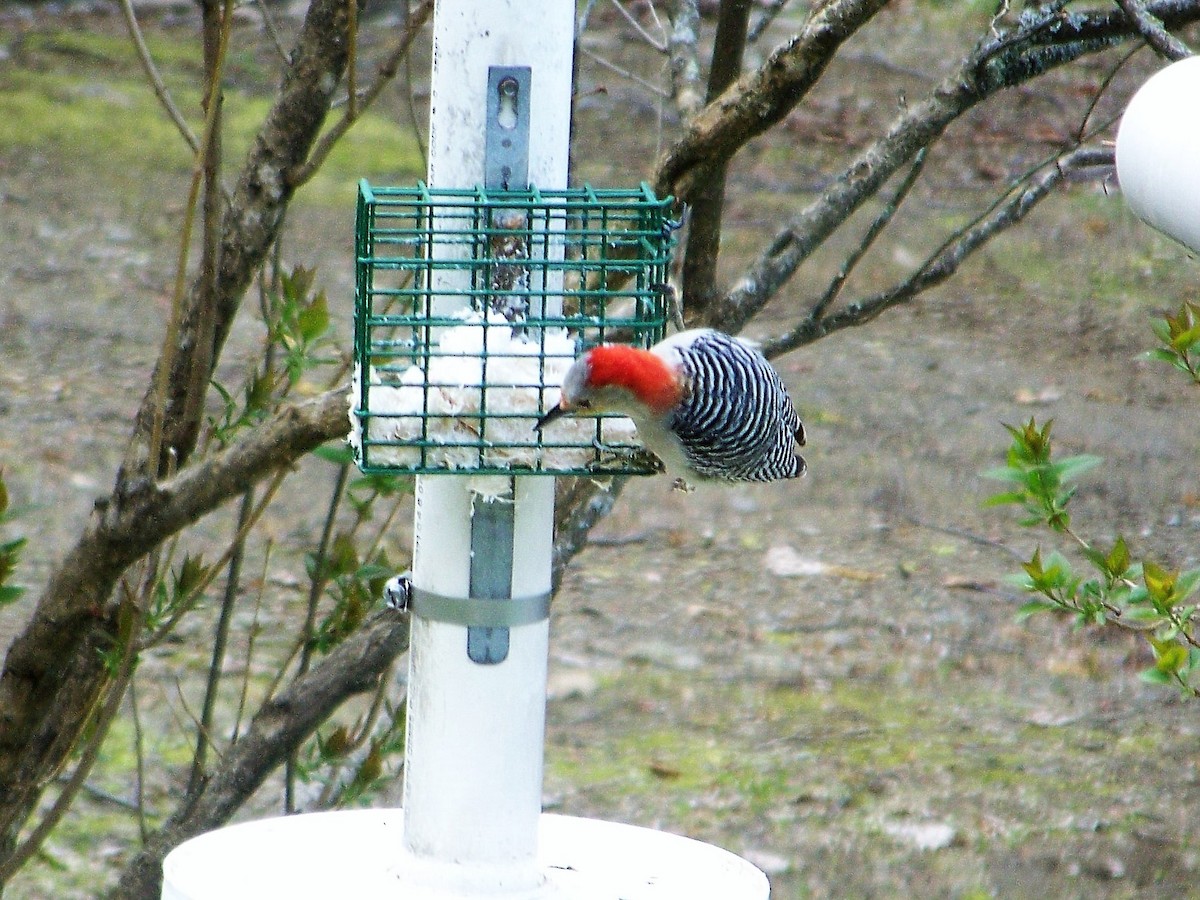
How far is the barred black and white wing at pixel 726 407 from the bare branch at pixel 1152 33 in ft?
2.61

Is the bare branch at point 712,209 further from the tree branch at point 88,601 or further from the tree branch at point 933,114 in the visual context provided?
the tree branch at point 88,601

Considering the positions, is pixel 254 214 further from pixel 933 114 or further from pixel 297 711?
pixel 933 114

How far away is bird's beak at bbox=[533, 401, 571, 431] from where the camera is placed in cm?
208

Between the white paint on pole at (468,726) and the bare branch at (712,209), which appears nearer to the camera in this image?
the white paint on pole at (468,726)

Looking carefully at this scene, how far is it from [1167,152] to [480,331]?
39.1 inches

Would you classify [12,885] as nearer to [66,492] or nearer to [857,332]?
[66,492]

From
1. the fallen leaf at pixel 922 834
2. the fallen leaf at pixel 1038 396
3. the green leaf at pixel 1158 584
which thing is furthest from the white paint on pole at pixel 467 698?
the fallen leaf at pixel 1038 396

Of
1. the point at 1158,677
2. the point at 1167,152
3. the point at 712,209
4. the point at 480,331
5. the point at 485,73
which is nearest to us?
the point at 1167,152

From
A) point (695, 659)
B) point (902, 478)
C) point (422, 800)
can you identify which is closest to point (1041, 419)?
point (902, 478)

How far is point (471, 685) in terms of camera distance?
206 cm

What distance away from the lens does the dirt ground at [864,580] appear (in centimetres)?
432

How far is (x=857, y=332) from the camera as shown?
7.80 meters

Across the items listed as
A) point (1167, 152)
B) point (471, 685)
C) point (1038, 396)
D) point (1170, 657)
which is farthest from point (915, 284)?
point (1038, 396)

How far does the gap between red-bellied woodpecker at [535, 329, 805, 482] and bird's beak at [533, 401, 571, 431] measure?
0.06m
